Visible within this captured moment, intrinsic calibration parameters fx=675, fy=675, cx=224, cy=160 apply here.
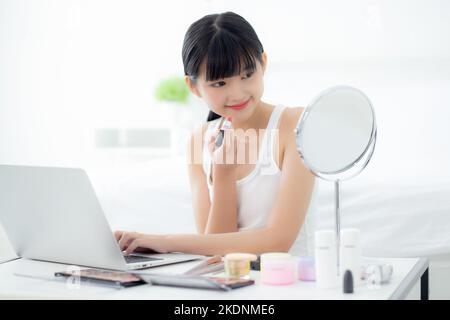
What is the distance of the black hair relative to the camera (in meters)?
1.50

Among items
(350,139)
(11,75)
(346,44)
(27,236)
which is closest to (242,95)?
(350,139)

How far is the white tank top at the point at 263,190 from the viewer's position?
167 centimetres

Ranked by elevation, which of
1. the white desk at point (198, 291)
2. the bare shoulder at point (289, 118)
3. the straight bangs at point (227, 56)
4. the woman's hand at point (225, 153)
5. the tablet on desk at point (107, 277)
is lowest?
the white desk at point (198, 291)

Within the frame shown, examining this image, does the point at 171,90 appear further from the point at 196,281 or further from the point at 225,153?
the point at 196,281

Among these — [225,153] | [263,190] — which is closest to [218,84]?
[225,153]

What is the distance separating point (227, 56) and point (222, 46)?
3 cm

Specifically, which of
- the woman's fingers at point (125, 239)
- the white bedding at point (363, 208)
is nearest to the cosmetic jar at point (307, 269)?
the woman's fingers at point (125, 239)

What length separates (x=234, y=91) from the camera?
60.4 inches

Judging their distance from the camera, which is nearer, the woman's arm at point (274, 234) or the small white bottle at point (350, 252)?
the small white bottle at point (350, 252)

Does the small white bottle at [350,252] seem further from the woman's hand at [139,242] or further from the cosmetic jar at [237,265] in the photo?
the woman's hand at [139,242]

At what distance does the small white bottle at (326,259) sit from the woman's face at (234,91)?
54cm

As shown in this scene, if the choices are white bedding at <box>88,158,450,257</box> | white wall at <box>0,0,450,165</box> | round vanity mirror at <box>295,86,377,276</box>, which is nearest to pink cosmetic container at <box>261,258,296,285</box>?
round vanity mirror at <box>295,86,377,276</box>

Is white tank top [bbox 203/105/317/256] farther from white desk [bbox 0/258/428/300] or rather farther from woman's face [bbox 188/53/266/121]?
white desk [bbox 0/258/428/300]
